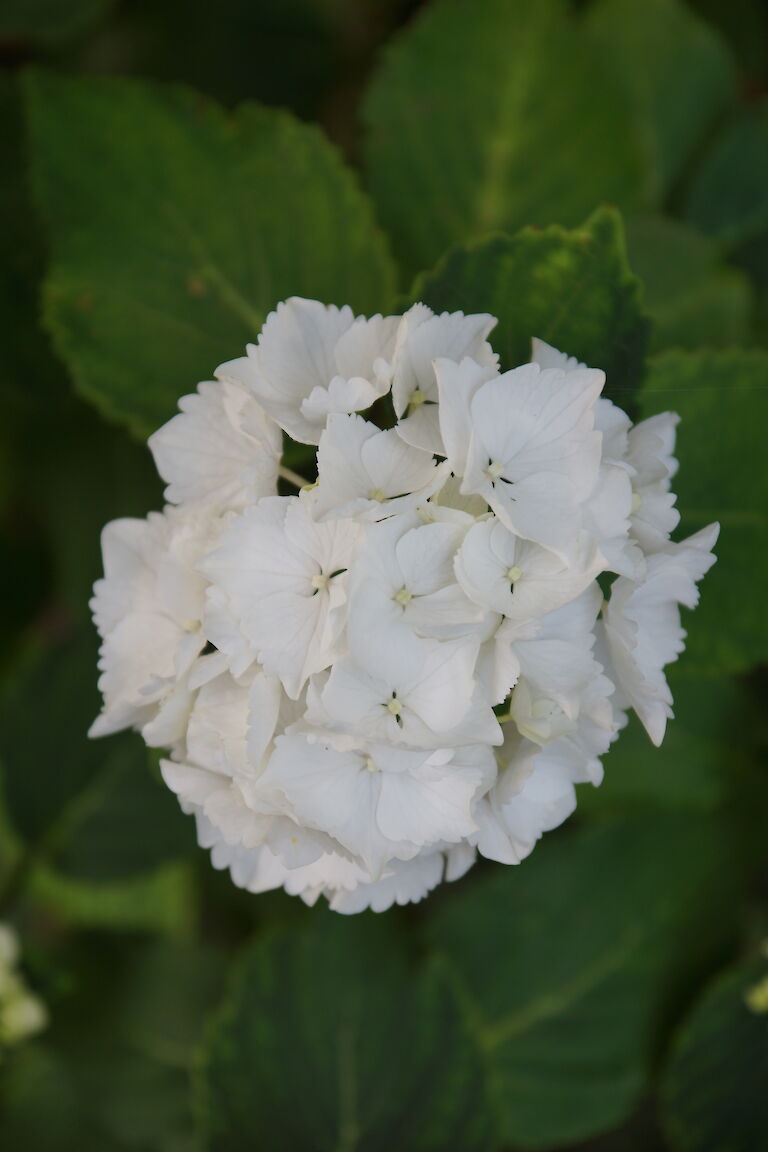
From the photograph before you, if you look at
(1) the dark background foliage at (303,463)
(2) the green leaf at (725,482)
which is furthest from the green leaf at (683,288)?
(2) the green leaf at (725,482)

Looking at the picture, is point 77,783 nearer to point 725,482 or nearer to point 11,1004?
point 11,1004

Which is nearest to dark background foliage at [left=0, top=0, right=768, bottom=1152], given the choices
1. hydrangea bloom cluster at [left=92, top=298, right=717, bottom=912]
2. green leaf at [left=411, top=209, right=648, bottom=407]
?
green leaf at [left=411, top=209, right=648, bottom=407]

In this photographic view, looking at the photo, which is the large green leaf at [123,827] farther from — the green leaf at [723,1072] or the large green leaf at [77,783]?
the green leaf at [723,1072]

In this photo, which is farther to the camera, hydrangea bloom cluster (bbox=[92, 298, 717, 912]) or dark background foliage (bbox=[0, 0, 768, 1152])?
dark background foliage (bbox=[0, 0, 768, 1152])

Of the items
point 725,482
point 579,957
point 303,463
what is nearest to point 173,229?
point 303,463

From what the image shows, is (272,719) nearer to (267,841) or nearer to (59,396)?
(267,841)

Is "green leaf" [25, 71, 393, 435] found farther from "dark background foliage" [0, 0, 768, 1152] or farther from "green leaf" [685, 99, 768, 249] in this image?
"green leaf" [685, 99, 768, 249]
